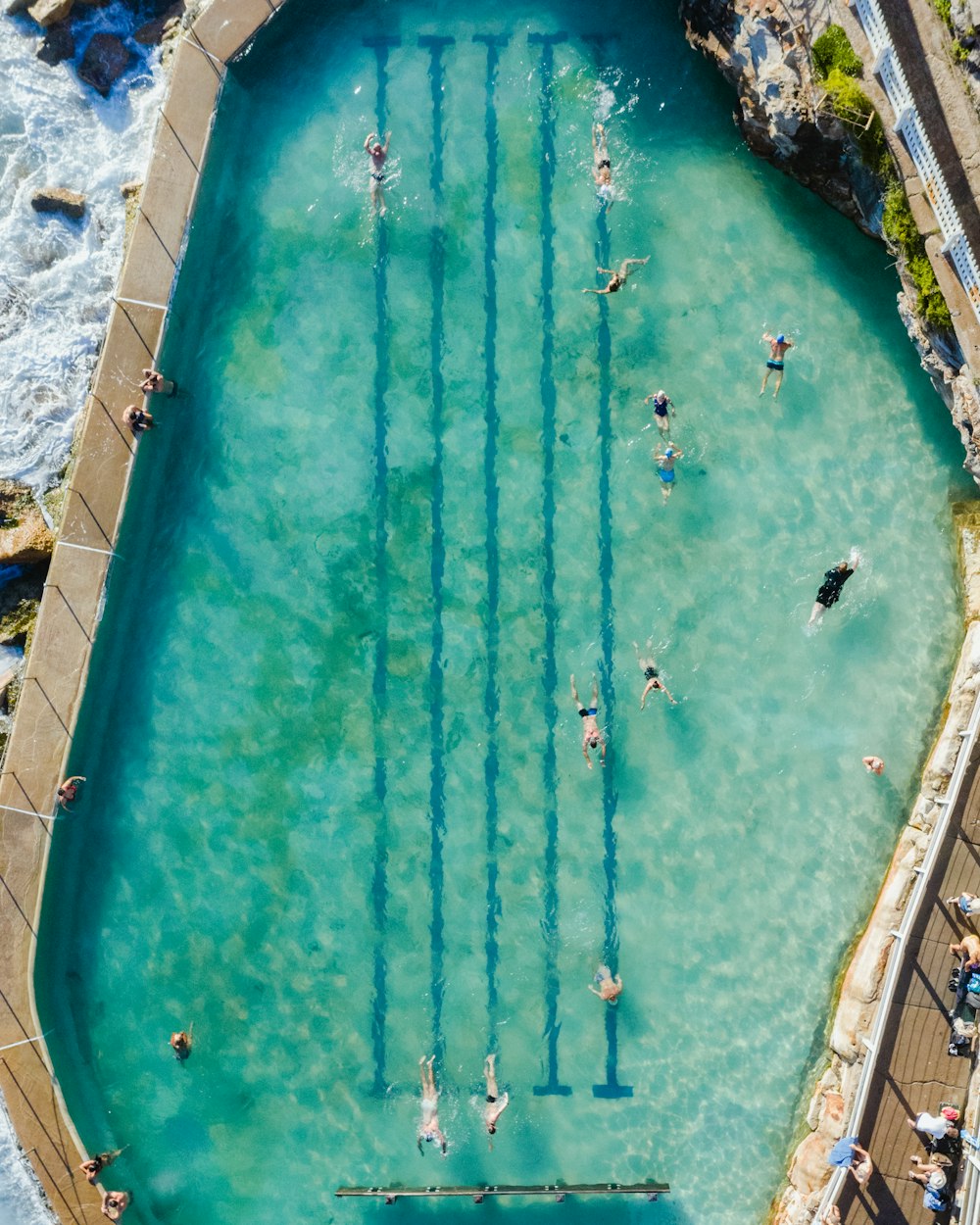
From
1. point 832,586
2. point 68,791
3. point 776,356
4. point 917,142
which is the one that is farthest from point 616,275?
point 68,791

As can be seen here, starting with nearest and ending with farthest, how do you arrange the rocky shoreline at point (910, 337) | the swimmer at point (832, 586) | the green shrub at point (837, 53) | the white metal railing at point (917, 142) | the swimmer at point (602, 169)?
the white metal railing at point (917, 142) < the green shrub at point (837, 53) < the rocky shoreline at point (910, 337) < the swimmer at point (832, 586) < the swimmer at point (602, 169)

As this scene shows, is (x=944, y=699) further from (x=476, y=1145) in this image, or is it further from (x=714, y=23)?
(x=714, y=23)

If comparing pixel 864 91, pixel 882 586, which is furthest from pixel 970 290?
pixel 882 586

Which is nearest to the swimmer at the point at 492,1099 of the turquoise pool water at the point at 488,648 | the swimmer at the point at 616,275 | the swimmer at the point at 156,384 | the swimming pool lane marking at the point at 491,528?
the turquoise pool water at the point at 488,648

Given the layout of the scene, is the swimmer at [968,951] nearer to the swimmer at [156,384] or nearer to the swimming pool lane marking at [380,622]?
the swimming pool lane marking at [380,622]

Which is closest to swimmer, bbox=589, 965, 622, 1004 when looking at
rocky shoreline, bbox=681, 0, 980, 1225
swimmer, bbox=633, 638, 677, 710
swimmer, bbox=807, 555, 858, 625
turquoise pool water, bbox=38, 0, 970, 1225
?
turquoise pool water, bbox=38, 0, 970, 1225

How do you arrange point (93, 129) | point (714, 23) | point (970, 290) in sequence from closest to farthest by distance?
point (970, 290) → point (714, 23) → point (93, 129)

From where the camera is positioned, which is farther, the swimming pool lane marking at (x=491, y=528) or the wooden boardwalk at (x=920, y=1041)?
the swimming pool lane marking at (x=491, y=528)
